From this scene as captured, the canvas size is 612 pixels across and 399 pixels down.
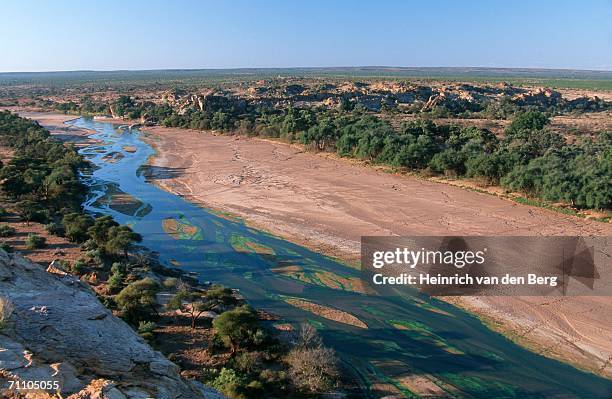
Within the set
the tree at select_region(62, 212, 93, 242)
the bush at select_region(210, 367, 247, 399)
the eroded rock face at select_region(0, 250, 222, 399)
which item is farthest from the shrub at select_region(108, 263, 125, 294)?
the eroded rock face at select_region(0, 250, 222, 399)

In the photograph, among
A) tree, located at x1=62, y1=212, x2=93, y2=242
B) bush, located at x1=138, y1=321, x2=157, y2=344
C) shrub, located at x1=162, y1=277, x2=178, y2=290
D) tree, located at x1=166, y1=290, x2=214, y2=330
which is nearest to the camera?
bush, located at x1=138, y1=321, x2=157, y2=344

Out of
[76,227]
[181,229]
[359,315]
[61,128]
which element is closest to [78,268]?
[76,227]

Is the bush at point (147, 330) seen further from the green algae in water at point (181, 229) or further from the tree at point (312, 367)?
the green algae in water at point (181, 229)

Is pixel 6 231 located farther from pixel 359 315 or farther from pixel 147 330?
pixel 359 315

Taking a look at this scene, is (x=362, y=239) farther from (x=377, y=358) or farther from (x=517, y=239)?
(x=377, y=358)

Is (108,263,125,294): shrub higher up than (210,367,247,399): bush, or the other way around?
(108,263,125,294): shrub

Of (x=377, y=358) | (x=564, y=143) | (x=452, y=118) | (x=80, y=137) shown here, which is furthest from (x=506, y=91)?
(x=377, y=358)

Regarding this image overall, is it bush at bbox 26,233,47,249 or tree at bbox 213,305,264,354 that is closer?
tree at bbox 213,305,264,354

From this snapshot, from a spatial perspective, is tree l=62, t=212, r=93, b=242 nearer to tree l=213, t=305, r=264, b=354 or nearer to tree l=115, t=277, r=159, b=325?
tree l=115, t=277, r=159, b=325
